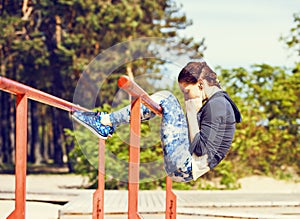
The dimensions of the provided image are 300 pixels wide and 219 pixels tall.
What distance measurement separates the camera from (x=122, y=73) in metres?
19.8

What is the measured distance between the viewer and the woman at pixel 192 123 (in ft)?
13.1

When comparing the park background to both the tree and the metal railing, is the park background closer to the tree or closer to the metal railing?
the tree

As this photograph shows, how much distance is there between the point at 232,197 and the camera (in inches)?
378

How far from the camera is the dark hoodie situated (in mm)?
3932

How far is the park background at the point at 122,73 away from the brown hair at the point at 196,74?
5060 millimetres

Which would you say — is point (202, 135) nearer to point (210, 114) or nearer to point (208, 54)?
point (210, 114)

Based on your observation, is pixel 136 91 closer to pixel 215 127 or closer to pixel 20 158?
pixel 20 158

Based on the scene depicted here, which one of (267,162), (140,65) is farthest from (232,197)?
(140,65)

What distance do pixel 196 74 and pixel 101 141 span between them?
3.29ft

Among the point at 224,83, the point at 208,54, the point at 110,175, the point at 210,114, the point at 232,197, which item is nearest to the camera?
the point at 210,114

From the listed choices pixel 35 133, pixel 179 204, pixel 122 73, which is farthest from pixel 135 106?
pixel 35 133

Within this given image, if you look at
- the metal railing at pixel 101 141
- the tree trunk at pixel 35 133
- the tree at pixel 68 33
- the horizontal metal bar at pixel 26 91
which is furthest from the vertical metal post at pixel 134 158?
the tree trunk at pixel 35 133

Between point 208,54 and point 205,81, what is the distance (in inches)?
702

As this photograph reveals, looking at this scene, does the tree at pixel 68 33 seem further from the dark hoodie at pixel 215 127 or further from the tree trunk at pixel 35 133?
the dark hoodie at pixel 215 127
